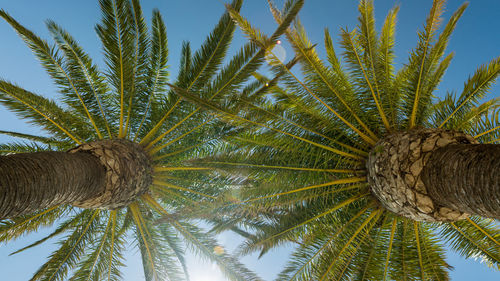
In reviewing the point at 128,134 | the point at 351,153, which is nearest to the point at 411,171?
the point at 351,153

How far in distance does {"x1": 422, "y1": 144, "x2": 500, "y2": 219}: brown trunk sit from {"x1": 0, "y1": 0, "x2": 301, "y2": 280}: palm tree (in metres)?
2.63

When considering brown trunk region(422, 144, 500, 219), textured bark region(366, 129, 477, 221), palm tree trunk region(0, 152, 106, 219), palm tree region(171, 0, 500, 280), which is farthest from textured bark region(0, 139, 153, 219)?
brown trunk region(422, 144, 500, 219)

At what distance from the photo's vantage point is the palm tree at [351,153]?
175 inches

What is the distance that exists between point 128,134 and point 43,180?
2.92 metres

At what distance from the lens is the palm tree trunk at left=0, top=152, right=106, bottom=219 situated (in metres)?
2.81

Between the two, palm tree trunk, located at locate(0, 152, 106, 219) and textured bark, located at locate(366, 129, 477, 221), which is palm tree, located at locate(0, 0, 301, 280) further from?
textured bark, located at locate(366, 129, 477, 221)

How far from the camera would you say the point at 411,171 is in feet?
12.3

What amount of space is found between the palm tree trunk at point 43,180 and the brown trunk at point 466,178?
427cm

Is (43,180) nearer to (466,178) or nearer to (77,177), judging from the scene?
(77,177)

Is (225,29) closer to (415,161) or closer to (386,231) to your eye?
(415,161)

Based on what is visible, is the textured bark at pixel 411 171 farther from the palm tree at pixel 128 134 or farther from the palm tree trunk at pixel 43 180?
the palm tree trunk at pixel 43 180

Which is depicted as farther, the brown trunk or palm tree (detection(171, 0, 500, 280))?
palm tree (detection(171, 0, 500, 280))

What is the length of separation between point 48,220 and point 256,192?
4.13 meters

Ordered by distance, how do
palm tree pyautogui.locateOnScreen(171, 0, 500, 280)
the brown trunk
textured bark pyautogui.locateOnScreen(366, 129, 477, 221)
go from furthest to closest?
palm tree pyautogui.locateOnScreen(171, 0, 500, 280) < textured bark pyautogui.locateOnScreen(366, 129, 477, 221) < the brown trunk
